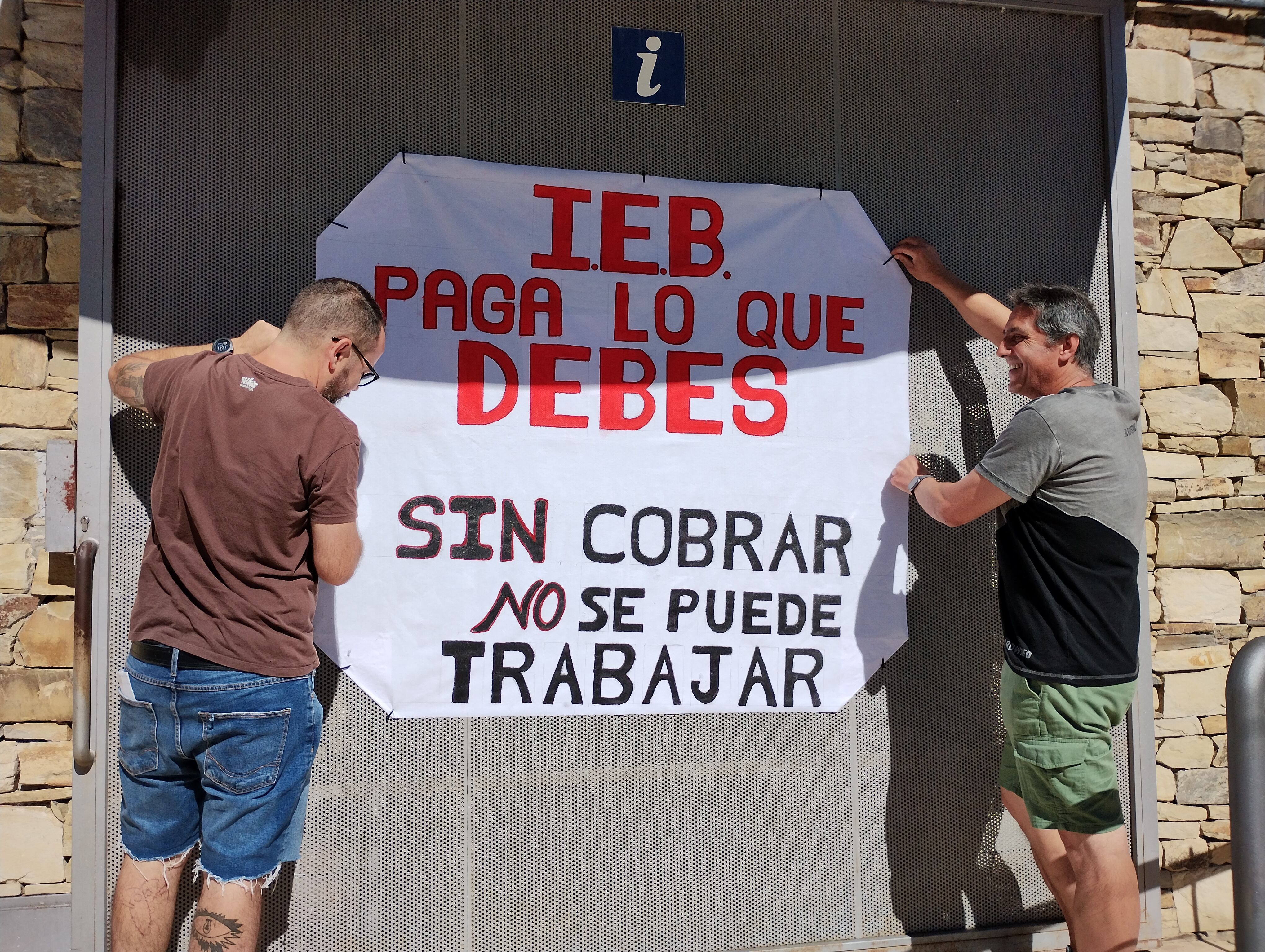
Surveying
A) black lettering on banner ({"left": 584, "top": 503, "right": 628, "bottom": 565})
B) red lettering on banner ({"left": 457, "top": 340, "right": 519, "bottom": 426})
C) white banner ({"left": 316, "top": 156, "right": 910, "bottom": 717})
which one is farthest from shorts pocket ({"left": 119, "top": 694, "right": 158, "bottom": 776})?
black lettering on banner ({"left": 584, "top": 503, "right": 628, "bottom": 565})

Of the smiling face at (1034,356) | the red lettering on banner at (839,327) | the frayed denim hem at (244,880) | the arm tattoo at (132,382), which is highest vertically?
the red lettering on banner at (839,327)

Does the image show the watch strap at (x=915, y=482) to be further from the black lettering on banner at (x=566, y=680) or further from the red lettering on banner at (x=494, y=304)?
the red lettering on banner at (x=494, y=304)

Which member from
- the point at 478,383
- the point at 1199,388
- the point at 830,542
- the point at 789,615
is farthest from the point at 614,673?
the point at 1199,388

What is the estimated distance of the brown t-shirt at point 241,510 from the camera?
2.18 metres

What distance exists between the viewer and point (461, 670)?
2.86 metres

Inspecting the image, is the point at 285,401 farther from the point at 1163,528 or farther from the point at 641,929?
the point at 1163,528

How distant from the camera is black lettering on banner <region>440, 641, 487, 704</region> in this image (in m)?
2.85

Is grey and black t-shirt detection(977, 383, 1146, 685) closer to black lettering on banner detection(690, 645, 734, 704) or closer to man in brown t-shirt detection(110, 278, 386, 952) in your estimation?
black lettering on banner detection(690, 645, 734, 704)

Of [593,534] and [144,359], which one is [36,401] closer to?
[144,359]

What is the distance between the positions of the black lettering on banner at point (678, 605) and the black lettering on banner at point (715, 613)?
1.7 inches

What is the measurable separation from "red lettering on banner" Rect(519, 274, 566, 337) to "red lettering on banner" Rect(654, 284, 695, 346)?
0.31 metres

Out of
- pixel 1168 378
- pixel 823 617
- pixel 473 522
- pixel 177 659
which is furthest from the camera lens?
pixel 1168 378

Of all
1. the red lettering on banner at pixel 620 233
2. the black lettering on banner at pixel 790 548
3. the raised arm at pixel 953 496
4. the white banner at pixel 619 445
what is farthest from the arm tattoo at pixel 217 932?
the raised arm at pixel 953 496

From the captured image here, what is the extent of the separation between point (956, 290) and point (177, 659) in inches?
97.7
